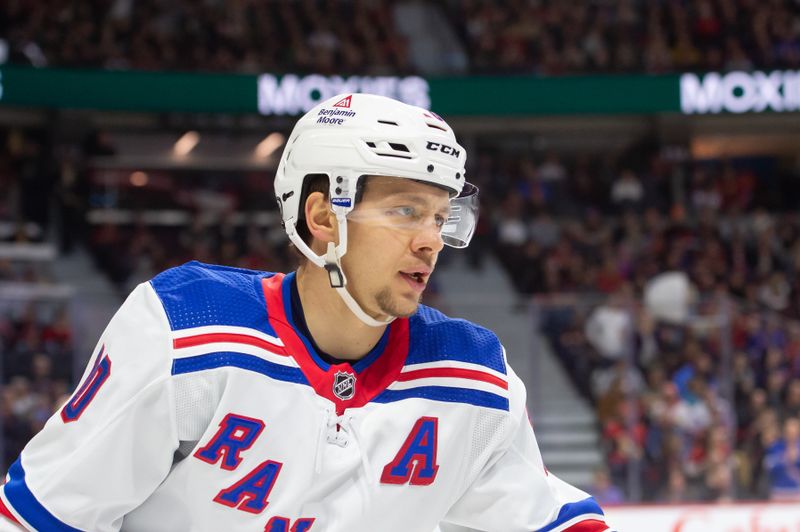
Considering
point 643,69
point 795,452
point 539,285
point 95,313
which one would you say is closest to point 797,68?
point 643,69

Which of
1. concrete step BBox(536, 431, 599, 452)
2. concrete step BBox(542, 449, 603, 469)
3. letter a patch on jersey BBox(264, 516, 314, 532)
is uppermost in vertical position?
letter a patch on jersey BBox(264, 516, 314, 532)

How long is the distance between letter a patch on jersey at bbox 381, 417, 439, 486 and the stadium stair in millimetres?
5589

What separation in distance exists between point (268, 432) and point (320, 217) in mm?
382

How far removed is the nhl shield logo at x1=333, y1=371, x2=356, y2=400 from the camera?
6.29ft

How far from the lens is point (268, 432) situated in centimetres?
184

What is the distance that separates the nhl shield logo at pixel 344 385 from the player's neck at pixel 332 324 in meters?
0.06

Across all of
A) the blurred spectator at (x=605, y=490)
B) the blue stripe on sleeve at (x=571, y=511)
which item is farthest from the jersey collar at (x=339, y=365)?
the blurred spectator at (x=605, y=490)

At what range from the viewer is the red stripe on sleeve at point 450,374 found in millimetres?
1972

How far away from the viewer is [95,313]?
7137 millimetres

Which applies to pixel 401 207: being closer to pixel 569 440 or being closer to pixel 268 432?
pixel 268 432

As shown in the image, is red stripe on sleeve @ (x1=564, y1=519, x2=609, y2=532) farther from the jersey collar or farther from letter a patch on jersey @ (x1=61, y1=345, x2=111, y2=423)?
letter a patch on jersey @ (x1=61, y1=345, x2=111, y2=423)

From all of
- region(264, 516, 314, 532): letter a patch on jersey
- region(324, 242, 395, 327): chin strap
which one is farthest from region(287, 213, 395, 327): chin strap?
region(264, 516, 314, 532): letter a patch on jersey

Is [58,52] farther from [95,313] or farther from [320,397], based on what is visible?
[320,397]

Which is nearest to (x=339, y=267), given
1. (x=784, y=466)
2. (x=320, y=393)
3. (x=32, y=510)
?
(x=320, y=393)
